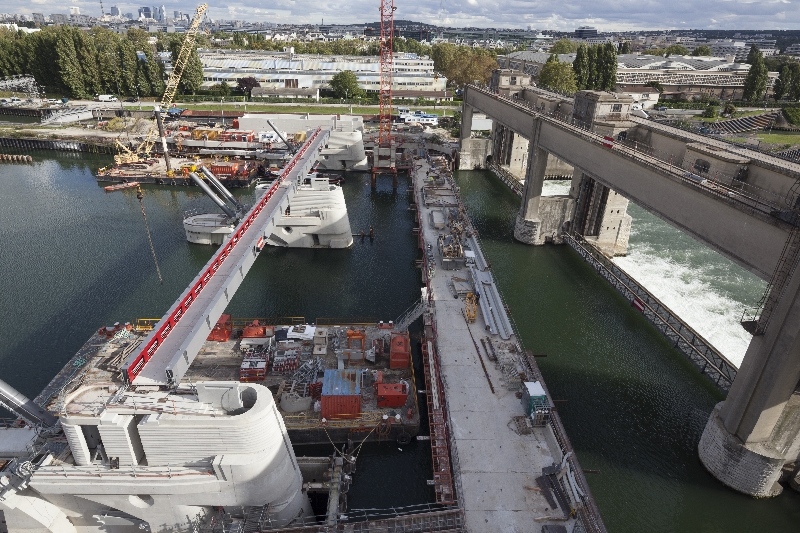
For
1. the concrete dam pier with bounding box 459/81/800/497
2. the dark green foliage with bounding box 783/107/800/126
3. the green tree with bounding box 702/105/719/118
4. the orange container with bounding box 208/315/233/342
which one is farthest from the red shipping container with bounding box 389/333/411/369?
the dark green foliage with bounding box 783/107/800/126

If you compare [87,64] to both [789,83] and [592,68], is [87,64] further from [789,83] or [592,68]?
[789,83]

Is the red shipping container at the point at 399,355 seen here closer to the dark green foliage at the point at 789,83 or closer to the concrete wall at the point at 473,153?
the concrete wall at the point at 473,153

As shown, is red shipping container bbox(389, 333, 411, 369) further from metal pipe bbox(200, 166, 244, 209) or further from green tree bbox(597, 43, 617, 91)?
green tree bbox(597, 43, 617, 91)

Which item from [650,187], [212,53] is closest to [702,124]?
[650,187]

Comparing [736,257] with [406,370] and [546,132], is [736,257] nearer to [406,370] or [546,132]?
[406,370]

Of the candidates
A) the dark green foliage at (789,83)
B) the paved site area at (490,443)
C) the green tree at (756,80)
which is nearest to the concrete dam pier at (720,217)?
the paved site area at (490,443)
